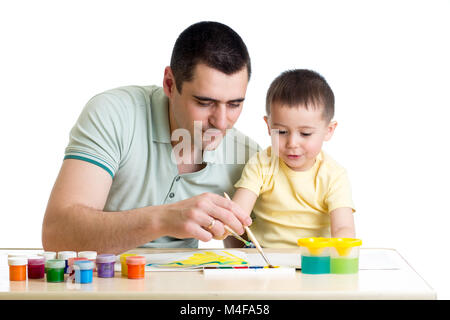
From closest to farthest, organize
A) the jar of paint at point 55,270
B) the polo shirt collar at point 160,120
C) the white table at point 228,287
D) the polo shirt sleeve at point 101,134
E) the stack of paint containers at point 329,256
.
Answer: the white table at point 228,287
the jar of paint at point 55,270
the stack of paint containers at point 329,256
the polo shirt sleeve at point 101,134
the polo shirt collar at point 160,120

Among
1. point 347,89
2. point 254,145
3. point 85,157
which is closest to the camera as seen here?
point 85,157

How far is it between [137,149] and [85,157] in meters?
0.24

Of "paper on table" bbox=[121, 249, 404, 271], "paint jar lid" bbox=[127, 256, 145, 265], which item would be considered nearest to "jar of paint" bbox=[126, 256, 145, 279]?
"paint jar lid" bbox=[127, 256, 145, 265]

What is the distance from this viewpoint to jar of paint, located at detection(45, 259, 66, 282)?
1.64 m

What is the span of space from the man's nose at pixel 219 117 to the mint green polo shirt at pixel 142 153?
0.24 metres

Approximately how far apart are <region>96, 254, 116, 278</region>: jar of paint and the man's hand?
0.62 ft

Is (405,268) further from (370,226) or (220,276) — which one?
(370,226)

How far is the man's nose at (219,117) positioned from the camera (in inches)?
85.7

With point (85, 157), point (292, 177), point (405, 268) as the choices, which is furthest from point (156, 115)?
point (405, 268)

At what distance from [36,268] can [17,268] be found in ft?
0.15

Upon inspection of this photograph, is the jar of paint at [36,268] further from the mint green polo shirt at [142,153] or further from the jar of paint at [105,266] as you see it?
the mint green polo shirt at [142,153]

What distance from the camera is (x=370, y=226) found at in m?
3.57

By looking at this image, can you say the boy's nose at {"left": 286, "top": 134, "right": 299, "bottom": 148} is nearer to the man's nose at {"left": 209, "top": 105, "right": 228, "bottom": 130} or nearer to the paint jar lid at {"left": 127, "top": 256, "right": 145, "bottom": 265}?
the man's nose at {"left": 209, "top": 105, "right": 228, "bottom": 130}

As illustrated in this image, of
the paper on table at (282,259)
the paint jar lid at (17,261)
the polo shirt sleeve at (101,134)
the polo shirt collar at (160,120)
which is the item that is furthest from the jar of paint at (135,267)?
the polo shirt collar at (160,120)
